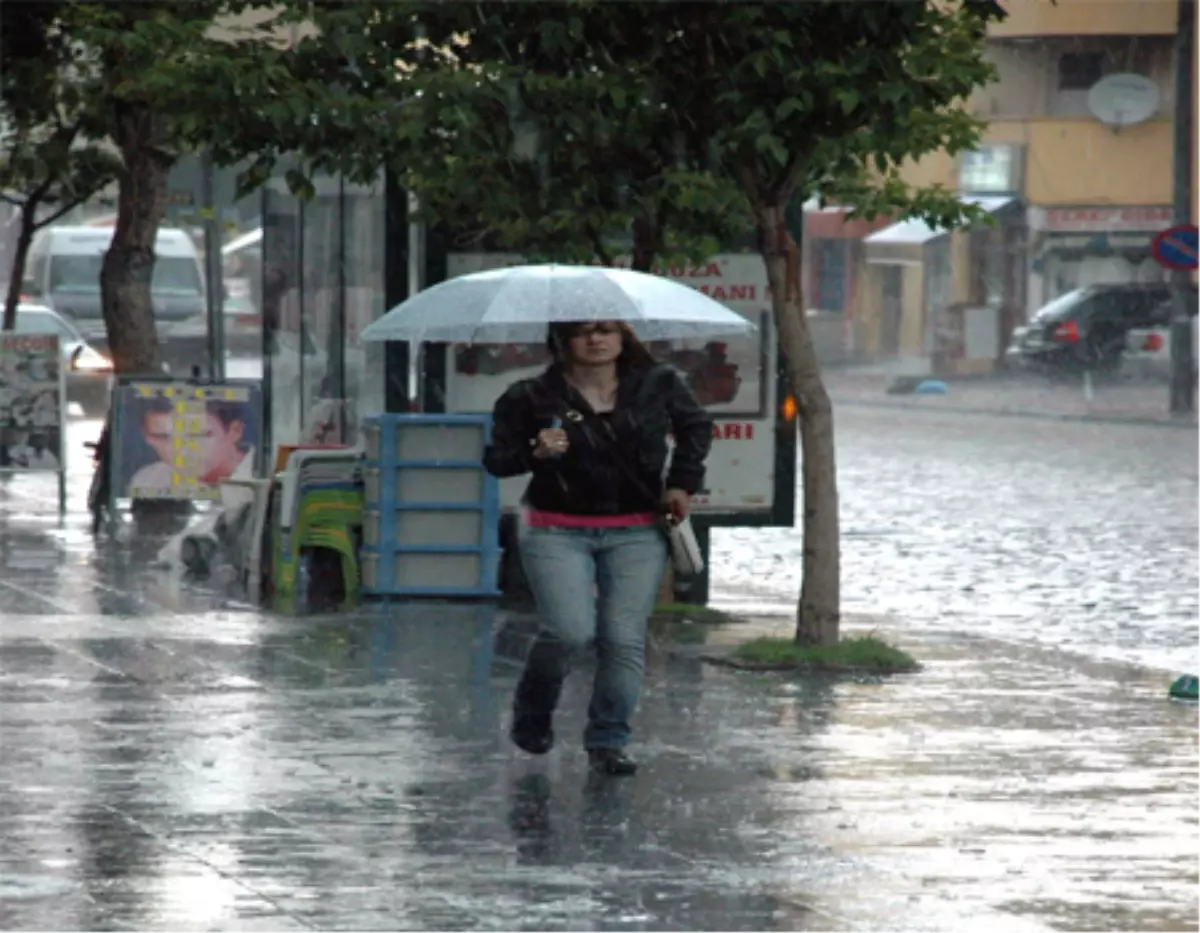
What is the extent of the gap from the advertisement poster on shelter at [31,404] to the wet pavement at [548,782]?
16.2 feet

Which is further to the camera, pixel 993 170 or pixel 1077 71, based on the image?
pixel 993 170

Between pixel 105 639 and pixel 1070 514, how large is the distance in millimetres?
11621

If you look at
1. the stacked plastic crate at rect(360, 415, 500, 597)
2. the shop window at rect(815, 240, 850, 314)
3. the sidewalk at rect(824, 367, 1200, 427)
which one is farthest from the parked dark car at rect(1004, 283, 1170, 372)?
the stacked plastic crate at rect(360, 415, 500, 597)

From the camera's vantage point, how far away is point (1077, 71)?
178 feet

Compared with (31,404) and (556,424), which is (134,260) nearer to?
(31,404)

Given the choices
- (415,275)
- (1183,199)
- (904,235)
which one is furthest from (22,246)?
(904,235)

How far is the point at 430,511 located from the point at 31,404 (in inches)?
271

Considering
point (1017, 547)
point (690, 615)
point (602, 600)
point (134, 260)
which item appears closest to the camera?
point (602, 600)

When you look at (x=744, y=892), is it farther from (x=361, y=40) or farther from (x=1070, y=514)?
(x=1070, y=514)

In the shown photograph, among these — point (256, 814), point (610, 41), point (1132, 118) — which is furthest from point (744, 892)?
point (1132, 118)

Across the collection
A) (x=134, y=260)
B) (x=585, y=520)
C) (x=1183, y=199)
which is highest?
(x=1183, y=199)

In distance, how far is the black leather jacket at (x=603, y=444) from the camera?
9367 millimetres

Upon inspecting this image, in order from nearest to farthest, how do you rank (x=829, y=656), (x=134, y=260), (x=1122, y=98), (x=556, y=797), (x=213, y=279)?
1. (x=556, y=797)
2. (x=829, y=656)
3. (x=134, y=260)
4. (x=213, y=279)
5. (x=1122, y=98)

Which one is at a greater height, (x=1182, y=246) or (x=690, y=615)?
(x=1182, y=246)
